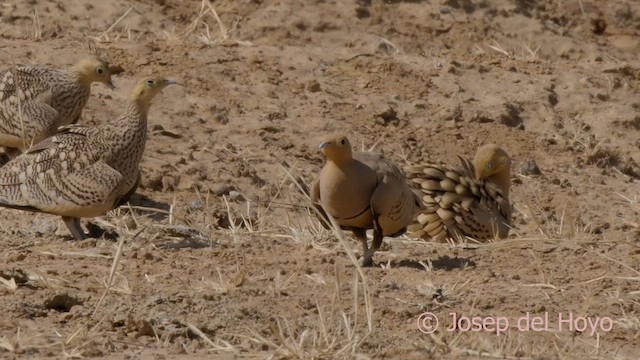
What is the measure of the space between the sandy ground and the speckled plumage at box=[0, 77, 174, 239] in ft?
0.69

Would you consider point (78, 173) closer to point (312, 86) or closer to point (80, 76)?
point (80, 76)

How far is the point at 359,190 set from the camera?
725 cm

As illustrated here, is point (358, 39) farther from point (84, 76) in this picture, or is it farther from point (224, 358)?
point (224, 358)

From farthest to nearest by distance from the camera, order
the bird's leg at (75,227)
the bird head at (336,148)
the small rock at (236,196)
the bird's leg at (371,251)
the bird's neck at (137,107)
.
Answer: the small rock at (236,196), the bird's neck at (137,107), the bird's leg at (75,227), the bird's leg at (371,251), the bird head at (336,148)

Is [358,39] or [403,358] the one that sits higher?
[403,358]

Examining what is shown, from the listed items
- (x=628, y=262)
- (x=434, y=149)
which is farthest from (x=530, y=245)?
(x=434, y=149)

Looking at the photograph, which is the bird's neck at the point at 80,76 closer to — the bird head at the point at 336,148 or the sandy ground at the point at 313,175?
the sandy ground at the point at 313,175

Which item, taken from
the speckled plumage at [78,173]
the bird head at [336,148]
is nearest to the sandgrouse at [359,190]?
the bird head at [336,148]

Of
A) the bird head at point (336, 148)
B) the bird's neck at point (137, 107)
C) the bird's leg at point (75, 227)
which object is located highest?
the bird head at point (336, 148)

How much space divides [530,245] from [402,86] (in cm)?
409

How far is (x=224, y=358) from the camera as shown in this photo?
582cm

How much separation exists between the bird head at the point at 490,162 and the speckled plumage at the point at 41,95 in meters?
2.79

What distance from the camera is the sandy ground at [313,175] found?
6199 mm

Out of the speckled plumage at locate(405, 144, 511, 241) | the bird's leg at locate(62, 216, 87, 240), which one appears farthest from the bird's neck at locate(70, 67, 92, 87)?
the speckled plumage at locate(405, 144, 511, 241)
